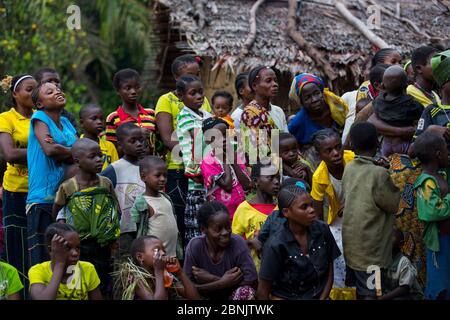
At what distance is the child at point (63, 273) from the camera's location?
6.06 m

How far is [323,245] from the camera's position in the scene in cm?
656

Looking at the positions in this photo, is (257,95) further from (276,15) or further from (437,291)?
(276,15)

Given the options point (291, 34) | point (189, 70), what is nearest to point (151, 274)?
point (189, 70)

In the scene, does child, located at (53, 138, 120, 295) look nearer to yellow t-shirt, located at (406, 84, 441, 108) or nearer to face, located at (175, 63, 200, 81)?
face, located at (175, 63, 200, 81)

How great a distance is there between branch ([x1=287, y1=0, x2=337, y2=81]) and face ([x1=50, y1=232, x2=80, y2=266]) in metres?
5.37

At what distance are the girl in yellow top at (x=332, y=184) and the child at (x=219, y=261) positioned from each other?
799 mm

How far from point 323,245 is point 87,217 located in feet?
5.70

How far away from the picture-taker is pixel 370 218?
663cm

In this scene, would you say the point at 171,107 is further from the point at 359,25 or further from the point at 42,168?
the point at 359,25

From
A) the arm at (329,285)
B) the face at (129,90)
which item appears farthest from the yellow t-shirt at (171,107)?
the arm at (329,285)

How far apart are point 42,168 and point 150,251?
4.13 feet

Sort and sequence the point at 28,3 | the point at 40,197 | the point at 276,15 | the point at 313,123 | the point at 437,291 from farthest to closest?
the point at 28,3
the point at 276,15
the point at 313,123
the point at 40,197
the point at 437,291
